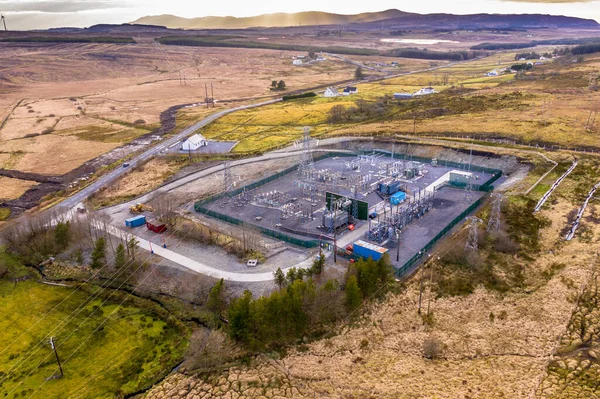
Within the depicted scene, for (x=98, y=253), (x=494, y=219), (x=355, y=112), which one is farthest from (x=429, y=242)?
(x=355, y=112)

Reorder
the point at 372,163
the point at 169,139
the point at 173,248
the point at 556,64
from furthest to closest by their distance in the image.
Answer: the point at 556,64
the point at 169,139
the point at 372,163
the point at 173,248

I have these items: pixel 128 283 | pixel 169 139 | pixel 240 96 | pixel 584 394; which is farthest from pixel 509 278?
pixel 240 96

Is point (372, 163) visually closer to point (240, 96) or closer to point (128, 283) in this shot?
point (128, 283)

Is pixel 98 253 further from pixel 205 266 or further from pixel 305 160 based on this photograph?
pixel 305 160

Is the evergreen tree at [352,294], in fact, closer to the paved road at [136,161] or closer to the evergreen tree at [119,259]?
the evergreen tree at [119,259]

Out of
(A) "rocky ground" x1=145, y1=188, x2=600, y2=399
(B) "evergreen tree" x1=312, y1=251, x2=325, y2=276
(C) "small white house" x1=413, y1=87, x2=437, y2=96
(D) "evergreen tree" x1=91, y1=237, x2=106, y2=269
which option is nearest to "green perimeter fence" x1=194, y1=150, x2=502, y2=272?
(A) "rocky ground" x1=145, y1=188, x2=600, y2=399

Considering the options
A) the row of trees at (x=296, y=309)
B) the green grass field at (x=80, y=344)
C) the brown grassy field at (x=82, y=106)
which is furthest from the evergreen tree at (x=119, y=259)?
the brown grassy field at (x=82, y=106)
